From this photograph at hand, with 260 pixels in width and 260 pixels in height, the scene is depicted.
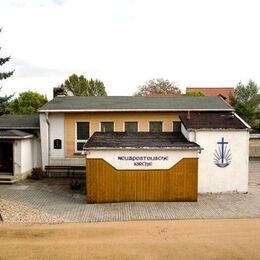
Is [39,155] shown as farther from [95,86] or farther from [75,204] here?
[95,86]

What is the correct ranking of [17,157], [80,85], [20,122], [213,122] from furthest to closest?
[80,85], [20,122], [17,157], [213,122]

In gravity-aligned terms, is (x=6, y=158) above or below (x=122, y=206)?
above

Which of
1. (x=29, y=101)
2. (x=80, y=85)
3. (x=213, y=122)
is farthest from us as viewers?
(x=80, y=85)

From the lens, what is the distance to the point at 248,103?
42.1m

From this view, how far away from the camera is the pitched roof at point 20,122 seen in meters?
24.5

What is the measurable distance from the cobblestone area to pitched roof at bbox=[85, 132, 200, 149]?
2633 millimetres

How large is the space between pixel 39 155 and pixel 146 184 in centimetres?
1038

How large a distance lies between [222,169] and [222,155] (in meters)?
0.72

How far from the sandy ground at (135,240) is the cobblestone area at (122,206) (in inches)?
33.4

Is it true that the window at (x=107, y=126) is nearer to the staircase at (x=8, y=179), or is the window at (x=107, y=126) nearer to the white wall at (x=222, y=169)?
the staircase at (x=8, y=179)

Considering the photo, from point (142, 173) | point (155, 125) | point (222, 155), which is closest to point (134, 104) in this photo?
point (155, 125)

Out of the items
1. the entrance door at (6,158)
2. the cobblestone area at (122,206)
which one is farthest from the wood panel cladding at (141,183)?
the entrance door at (6,158)

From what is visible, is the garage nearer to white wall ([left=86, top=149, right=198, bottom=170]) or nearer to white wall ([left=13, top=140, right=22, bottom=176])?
white wall ([left=86, top=149, right=198, bottom=170])

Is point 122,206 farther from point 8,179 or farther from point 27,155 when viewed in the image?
point 27,155
